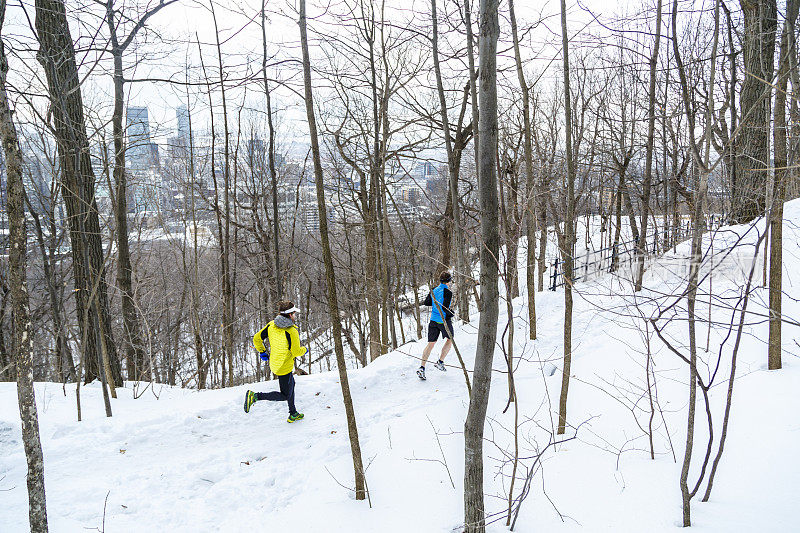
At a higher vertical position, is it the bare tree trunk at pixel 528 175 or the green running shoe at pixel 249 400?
the bare tree trunk at pixel 528 175

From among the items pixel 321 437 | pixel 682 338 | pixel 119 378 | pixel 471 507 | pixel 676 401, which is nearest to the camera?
pixel 471 507

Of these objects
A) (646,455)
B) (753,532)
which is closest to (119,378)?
(646,455)

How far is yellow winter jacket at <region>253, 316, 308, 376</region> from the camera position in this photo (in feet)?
20.1

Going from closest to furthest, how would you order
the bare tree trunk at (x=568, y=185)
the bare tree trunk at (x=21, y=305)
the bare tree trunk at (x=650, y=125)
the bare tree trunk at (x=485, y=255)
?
the bare tree trunk at (x=485, y=255) → the bare tree trunk at (x=21, y=305) → the bare tree trunk at (x=650, y=125) → the bare tree trunk at (x=568, y=185)

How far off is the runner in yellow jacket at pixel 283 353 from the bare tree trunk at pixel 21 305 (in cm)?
307

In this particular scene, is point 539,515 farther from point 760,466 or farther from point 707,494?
point 760,466

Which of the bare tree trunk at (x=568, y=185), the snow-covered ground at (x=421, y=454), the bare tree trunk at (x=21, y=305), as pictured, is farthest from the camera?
the bare tree trunk at (x=568, y=185)

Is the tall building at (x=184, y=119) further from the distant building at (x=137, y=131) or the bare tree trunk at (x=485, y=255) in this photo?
the bare tree trunk at (x=485, y=255)

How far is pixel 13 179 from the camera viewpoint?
2.93 meters

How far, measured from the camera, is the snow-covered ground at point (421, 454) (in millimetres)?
3676

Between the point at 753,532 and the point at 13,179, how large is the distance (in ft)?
17.3

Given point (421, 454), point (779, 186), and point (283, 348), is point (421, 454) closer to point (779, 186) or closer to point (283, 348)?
point (283, 348)

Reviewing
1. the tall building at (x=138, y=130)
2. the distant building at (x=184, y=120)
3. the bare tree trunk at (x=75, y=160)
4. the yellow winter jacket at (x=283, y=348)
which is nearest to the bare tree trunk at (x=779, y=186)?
the yellow winter jacket at (x=283, y=348)

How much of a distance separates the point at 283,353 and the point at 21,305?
10.9 ft
